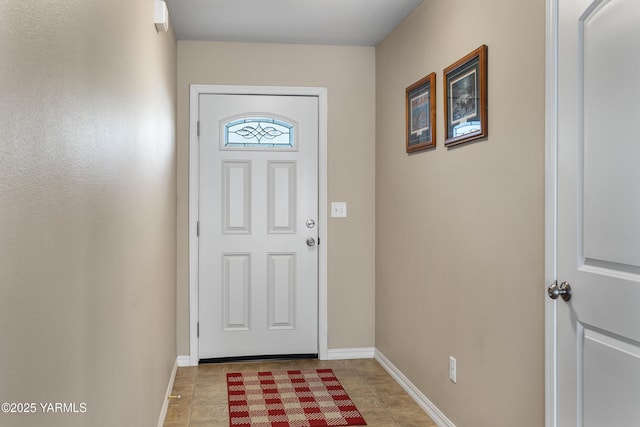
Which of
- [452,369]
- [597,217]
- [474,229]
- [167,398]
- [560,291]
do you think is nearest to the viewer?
[597,217]

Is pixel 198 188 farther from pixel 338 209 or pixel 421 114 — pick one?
pixel 421 114

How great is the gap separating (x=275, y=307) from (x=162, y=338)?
1.24 meters

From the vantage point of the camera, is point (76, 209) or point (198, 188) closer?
point (76, 209)

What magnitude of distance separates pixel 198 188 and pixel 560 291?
9.41 feet

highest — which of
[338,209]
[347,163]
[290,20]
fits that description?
[290,20]

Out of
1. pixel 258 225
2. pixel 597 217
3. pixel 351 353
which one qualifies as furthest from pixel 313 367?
pixel 597 217

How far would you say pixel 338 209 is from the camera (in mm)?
4391

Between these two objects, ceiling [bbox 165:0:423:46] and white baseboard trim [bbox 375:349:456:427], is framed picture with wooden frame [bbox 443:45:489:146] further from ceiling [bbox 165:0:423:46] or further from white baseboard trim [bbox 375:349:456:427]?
white baseboard trim [bbox 375:349:456:427]

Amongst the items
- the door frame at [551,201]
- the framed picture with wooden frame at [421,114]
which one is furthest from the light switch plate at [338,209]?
the door frame at [551,201]

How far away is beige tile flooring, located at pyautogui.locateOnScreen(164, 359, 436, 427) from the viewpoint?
315 centimetres

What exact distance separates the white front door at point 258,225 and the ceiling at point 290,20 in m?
0.46

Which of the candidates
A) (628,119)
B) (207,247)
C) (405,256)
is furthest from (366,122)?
(628,119)

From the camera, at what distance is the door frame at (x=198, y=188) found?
13.8ft

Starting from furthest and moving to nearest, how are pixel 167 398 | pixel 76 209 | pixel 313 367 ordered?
pixel 313 367
pixel 167 398
pixel 76 209
